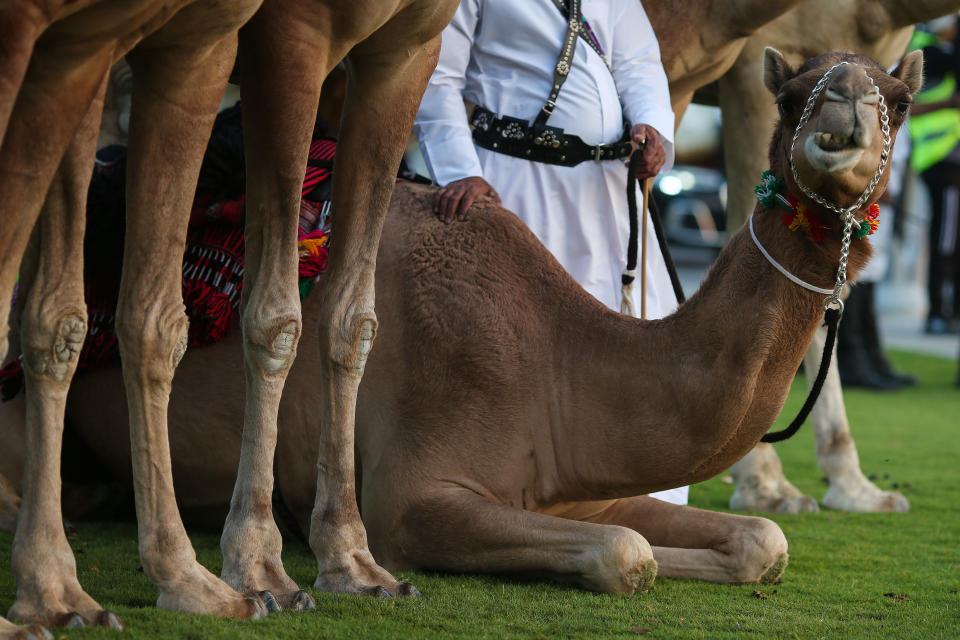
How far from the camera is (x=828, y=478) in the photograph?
211 inches

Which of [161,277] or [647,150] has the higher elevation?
[647,150]

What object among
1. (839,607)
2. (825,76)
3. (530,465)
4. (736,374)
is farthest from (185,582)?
(825,76)

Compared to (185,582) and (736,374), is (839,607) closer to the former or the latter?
(736,374)

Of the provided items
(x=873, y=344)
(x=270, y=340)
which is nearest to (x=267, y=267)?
(x=270, y=340)

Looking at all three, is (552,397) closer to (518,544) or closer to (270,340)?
(518,544)

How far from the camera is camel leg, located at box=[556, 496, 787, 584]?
3.50 meters

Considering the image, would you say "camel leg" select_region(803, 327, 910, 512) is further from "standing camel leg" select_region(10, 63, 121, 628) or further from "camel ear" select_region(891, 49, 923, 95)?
"standing camel leg" select_region(10, 63, 121, 628)

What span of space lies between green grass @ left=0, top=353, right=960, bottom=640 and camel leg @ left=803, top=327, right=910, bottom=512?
0.19 metres

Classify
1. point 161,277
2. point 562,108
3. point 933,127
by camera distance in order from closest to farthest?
1. point 161,277
2. point 562,108
3. point 933,127

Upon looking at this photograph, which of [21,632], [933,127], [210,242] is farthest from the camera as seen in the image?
[933,127]

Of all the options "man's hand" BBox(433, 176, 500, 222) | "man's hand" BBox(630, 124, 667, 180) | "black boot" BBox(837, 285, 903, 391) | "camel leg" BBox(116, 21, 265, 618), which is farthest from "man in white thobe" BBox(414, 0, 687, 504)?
"black boot" BBox(837, 285, 903, 391)

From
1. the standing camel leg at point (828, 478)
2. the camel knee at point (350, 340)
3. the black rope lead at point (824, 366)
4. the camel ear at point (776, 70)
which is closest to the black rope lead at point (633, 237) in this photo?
the black rope lead at point (824, 366)

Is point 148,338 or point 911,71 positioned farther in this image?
point 911,71

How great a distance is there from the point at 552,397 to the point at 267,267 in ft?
3.18
